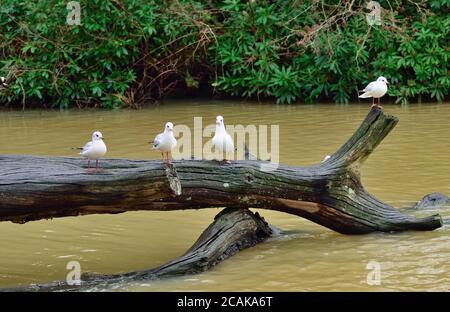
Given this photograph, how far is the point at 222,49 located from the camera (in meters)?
15.9

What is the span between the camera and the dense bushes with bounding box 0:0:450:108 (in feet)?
49.8

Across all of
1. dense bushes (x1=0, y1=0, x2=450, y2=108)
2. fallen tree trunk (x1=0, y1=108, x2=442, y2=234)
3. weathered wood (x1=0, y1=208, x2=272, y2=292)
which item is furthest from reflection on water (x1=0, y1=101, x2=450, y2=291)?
dense bushes (x1=0, y1=0, x2=450, y2=108)

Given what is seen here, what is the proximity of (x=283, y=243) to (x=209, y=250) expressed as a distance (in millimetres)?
821

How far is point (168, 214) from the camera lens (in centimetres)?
811

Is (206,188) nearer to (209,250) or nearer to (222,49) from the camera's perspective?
(209,250)

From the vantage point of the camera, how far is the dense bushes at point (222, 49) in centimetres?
1517

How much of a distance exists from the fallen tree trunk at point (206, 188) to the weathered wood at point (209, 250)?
16cm

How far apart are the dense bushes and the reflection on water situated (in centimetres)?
351

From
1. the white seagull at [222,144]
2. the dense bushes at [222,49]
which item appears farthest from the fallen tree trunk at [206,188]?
the dense bushes at [222,49]

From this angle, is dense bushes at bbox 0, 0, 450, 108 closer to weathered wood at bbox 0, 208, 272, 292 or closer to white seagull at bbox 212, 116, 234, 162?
weathered wood at bbox 0, 208, 272, 292

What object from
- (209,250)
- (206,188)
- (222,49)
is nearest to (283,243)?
(209,250)

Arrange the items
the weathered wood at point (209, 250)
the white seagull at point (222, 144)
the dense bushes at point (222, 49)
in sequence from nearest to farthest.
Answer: the weathered wood at point (209, 250) < the white seagull at point (222, 144) < the dense bushes at point (222, 49)

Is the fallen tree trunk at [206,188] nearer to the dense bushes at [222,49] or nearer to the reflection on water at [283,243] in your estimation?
the reflection on water at [283,243]

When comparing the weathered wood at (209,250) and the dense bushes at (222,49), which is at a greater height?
the dense bushes at (222,49)
